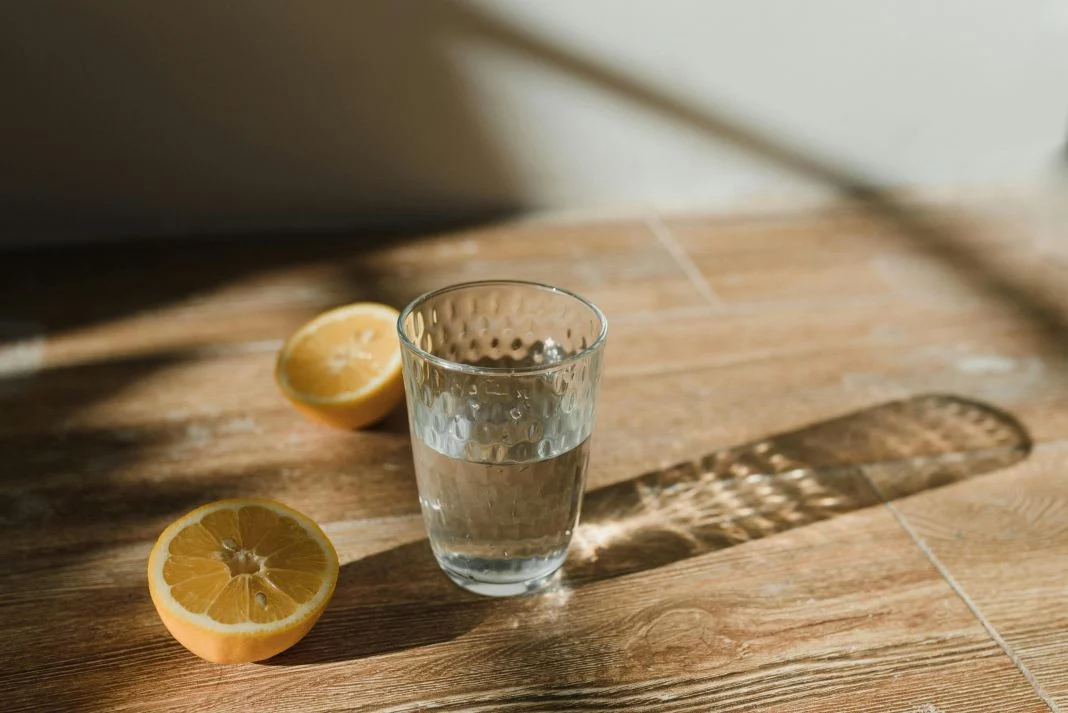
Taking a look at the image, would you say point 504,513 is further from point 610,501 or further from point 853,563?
point 853,563

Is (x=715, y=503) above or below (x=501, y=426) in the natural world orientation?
below

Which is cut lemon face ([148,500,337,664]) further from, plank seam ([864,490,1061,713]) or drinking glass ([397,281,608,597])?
plank seam ([864,490,1061,713])

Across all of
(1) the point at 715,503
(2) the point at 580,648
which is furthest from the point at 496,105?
(2) the point at 580,648

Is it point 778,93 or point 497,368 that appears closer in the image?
point 497,368

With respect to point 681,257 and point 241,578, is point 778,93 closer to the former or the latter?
point 681,257

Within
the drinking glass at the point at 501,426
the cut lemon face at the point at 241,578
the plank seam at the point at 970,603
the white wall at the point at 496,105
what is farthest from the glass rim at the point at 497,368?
the white wall at the point at 496,105

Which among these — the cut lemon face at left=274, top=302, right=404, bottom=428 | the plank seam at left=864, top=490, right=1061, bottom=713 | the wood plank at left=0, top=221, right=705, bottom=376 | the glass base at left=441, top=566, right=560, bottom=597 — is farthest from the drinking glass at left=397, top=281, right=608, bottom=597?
the wood plank at left=0, top=221, right=705, bottom=376

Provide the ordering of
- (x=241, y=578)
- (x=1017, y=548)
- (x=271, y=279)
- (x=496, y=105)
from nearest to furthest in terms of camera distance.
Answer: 1. (x=241, y=578)
2. (x=1017, y=548)
3. (x=271, y=279)
4. (x=496, y=105)
